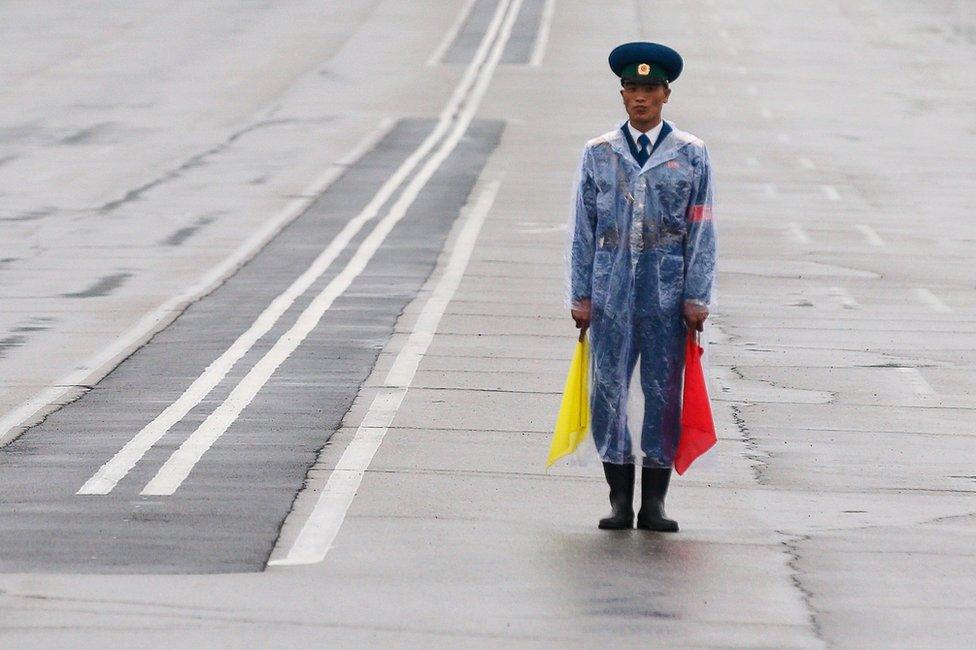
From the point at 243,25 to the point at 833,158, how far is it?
26.2 m

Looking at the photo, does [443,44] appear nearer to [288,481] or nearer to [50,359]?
[50,359]

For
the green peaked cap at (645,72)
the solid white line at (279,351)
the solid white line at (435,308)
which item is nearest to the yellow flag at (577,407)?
the green peaked cap at (645,72)

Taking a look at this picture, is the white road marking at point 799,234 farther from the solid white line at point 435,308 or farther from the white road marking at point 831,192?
the solid white line at point 435,308

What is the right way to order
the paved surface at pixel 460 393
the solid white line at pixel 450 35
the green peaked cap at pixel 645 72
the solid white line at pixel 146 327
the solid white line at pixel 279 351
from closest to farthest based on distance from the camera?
the paved surface at pixel 460 393
the green peaked cap at pixel 645 72
the solid white line at pixel 279 351
the solid white line at pixel 146 327
the solid white line at pixel 450 35

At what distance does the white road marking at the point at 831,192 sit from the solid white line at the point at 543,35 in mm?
19715

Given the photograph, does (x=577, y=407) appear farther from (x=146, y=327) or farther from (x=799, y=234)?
(x=799, y=234)

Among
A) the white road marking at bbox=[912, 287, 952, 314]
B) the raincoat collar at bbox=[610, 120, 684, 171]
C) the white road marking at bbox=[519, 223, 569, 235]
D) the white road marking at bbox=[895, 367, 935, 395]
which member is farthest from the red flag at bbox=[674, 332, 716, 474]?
the white road marking at bbox=[519, 223, 569, 235]

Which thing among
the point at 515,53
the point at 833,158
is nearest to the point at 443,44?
the point at 515,53

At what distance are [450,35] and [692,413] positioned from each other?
4624 centimetres

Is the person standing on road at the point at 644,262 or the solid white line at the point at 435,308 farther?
the solid white line at the point at 435,308

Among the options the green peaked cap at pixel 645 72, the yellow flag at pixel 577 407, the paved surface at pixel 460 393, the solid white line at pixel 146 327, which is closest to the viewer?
the paved surface at pixel 460 393

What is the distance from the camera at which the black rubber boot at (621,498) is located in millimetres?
8820

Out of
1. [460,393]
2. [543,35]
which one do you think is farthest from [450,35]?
[460,393]

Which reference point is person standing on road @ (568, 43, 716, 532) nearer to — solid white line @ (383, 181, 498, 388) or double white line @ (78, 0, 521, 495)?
double white line @ (78, 0, 521, 495)
